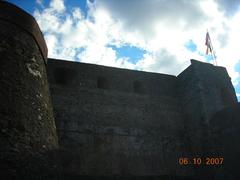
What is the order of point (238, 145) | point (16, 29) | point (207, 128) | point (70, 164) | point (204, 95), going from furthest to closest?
point (204, 95), point (207, 128), point (238, 145), point (70, 164), point (16, 29)

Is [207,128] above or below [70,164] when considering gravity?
above

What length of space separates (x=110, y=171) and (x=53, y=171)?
3730mm

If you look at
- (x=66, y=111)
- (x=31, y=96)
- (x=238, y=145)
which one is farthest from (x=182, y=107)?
(x=31, y=96)

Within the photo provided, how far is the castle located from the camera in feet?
20.8

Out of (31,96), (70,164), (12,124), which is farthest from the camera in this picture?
(70,164)

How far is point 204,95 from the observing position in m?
11.4

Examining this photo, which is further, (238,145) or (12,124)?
(238,145)

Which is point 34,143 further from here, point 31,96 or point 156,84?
point 156,84
